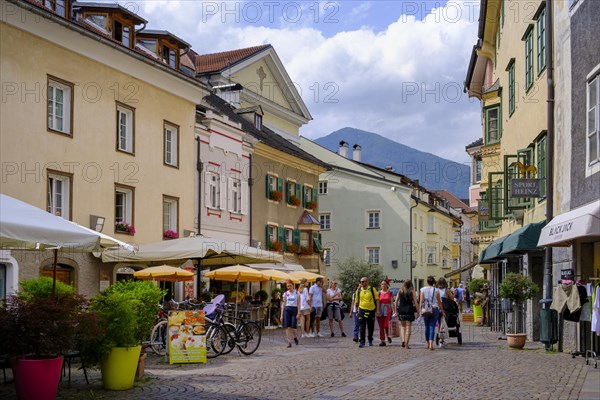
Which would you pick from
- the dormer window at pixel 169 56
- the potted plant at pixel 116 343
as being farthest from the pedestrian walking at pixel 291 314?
the dormer window at pixel 169 56

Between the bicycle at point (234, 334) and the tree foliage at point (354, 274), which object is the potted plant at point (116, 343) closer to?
the bicycle at point (234, 334)

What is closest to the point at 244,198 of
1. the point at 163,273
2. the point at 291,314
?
the point at 163,273

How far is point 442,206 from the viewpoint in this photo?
91688mm

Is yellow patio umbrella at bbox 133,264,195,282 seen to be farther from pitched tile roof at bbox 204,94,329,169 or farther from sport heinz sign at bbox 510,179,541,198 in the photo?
pitched tile roof at bbox 204,94,329,169

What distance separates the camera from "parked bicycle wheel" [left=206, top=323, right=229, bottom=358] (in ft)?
58.7

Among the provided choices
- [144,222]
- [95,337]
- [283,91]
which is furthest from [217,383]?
[283,91]

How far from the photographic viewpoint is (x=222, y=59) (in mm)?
49000

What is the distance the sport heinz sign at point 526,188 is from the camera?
21078 mm

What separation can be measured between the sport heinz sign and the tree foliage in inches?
1602

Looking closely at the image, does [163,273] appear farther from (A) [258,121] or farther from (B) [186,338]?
(A) [258,121]

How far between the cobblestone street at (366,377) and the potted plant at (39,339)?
89 cm

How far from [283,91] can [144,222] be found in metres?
25.4

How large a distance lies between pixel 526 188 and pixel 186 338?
9.54m

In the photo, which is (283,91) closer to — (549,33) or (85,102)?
(85,102)
